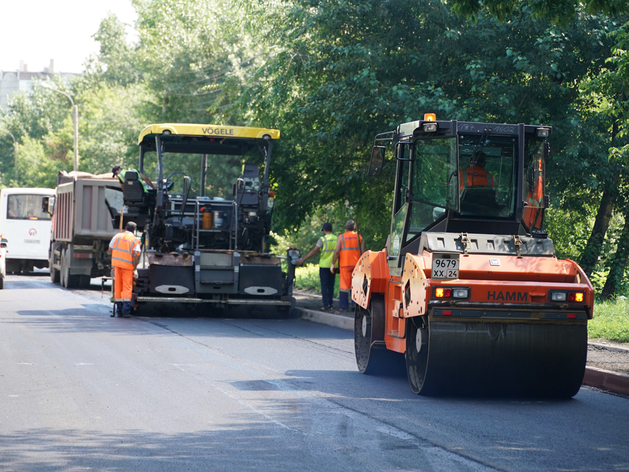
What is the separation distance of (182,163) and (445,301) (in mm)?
25655

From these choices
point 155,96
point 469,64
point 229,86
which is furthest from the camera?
point 155,96

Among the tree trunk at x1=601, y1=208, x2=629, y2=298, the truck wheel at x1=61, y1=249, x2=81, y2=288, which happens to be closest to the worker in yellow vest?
the tree trunk at x1=601, y1=208, x2=629, y2=298

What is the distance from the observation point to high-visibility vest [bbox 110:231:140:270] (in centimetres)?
1456

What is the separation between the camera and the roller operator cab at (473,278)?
7.50 m

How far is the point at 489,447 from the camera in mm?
5883

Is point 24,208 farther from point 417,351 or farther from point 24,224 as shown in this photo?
point 417,351

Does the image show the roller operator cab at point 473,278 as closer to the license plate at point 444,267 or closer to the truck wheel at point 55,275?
the license plate at point 444,267

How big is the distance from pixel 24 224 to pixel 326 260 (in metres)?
18.6

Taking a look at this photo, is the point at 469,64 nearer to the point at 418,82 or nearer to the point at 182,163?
the point at 418,82

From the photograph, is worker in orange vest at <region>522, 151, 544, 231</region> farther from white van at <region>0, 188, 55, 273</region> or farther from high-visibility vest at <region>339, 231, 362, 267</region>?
white van at <region>0, 188, 55, 273</region>

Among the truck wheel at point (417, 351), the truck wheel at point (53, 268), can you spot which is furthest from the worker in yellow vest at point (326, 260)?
the truck wheel at point (53, 268)

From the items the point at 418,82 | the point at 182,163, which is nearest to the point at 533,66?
the point at 418,82

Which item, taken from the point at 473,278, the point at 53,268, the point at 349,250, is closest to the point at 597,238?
the point at 349,250

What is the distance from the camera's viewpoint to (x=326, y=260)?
1614 centimetres
